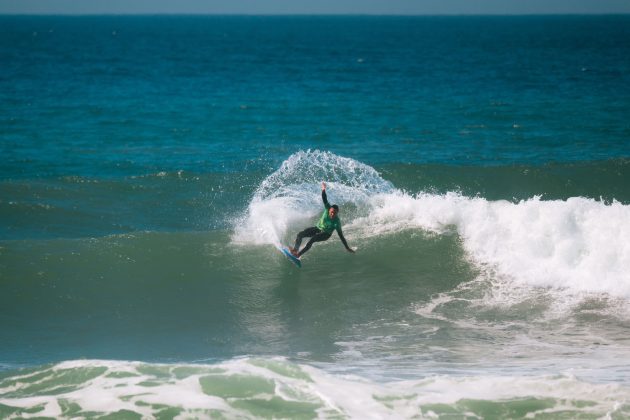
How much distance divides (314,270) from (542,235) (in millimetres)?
4239

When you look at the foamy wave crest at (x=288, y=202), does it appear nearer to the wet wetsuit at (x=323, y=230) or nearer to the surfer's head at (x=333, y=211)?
the wet wetsuit at (x=323, y=230)

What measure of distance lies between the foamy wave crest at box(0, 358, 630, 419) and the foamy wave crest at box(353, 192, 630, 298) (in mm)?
4537

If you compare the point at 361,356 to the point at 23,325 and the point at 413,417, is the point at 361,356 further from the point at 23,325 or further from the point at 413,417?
the point at 23,325

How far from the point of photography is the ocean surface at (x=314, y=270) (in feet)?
30.3

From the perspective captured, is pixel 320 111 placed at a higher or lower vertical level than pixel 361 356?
higher

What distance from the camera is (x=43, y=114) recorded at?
109ft

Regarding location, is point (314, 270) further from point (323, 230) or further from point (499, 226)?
point (499, 226)

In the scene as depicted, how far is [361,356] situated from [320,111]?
80.5 feet

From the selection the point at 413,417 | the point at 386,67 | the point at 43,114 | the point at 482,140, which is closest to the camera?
the point at 413,417

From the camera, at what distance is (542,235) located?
14.5m

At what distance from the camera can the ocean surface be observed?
364 inches

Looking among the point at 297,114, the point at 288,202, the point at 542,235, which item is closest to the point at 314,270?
the point at 288,202

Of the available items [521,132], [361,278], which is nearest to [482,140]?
[521,132]

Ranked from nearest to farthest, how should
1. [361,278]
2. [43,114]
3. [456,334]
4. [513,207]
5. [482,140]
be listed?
[456,334], [361,278], [513,207], [482,140], [43,114]
